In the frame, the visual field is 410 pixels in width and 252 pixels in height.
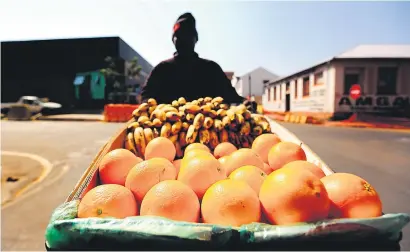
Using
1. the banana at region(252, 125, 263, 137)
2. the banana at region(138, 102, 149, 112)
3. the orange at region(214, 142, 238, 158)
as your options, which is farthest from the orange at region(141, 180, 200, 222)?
the banana at region(138, 102, 149, 112)

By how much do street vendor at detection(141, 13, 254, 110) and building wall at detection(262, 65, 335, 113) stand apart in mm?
17591

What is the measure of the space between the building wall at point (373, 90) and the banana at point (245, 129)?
18.2 m

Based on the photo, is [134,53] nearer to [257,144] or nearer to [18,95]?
[18,95]

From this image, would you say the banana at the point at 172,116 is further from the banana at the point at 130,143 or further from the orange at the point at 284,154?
the orange at the point at 284,154

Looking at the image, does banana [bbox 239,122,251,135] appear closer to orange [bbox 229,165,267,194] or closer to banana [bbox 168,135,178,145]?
banana [bbox 168,135,178,145]

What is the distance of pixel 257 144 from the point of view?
2217mm

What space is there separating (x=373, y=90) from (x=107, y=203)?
70.7 feet

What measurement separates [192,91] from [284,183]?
2.38 m

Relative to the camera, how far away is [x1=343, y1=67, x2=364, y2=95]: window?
18.8m

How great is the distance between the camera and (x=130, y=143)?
2.42m

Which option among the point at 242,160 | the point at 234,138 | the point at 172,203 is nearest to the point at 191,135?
the point at 234,138

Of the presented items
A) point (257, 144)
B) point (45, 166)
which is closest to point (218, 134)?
point (257, 144)

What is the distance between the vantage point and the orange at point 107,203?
1197 millimetres

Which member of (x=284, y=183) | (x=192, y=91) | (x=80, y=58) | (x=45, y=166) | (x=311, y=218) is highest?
(x=80, y=58)
